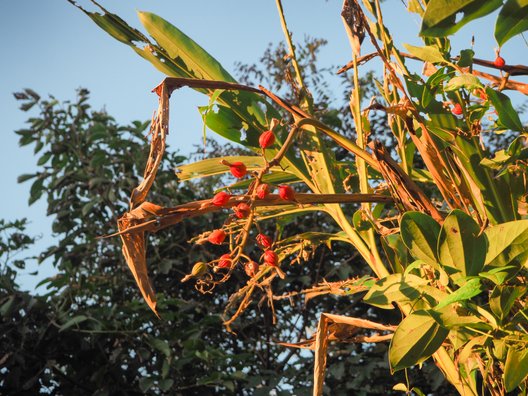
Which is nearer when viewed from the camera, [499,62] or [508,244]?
[508,244]

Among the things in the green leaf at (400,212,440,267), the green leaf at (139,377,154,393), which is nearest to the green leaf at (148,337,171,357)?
the green leaf at (139,377,154,393)

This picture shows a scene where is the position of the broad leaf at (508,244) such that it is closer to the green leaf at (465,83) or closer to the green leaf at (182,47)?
the green leaf at (465,83)

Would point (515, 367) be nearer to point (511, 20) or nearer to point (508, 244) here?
point (508, 244)

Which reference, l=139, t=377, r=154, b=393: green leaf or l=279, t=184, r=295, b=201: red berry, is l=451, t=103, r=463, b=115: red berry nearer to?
l=279, t=184, r=295, b=201: red berry

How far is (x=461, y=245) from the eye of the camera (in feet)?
2.10

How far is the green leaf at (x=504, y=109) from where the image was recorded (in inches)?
29.9

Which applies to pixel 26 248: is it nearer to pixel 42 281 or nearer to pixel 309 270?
pixel 42 281

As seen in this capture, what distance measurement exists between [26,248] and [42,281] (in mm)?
450

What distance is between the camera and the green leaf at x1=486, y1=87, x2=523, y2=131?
0.76 metres

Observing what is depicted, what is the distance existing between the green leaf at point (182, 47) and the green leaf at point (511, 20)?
368 millimetres

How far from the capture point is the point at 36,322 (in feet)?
8.29

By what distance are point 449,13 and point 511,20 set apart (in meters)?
0.08

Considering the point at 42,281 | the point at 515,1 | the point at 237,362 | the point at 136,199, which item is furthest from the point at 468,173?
the point at 42,281

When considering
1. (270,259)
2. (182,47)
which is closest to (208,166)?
(182,47)
